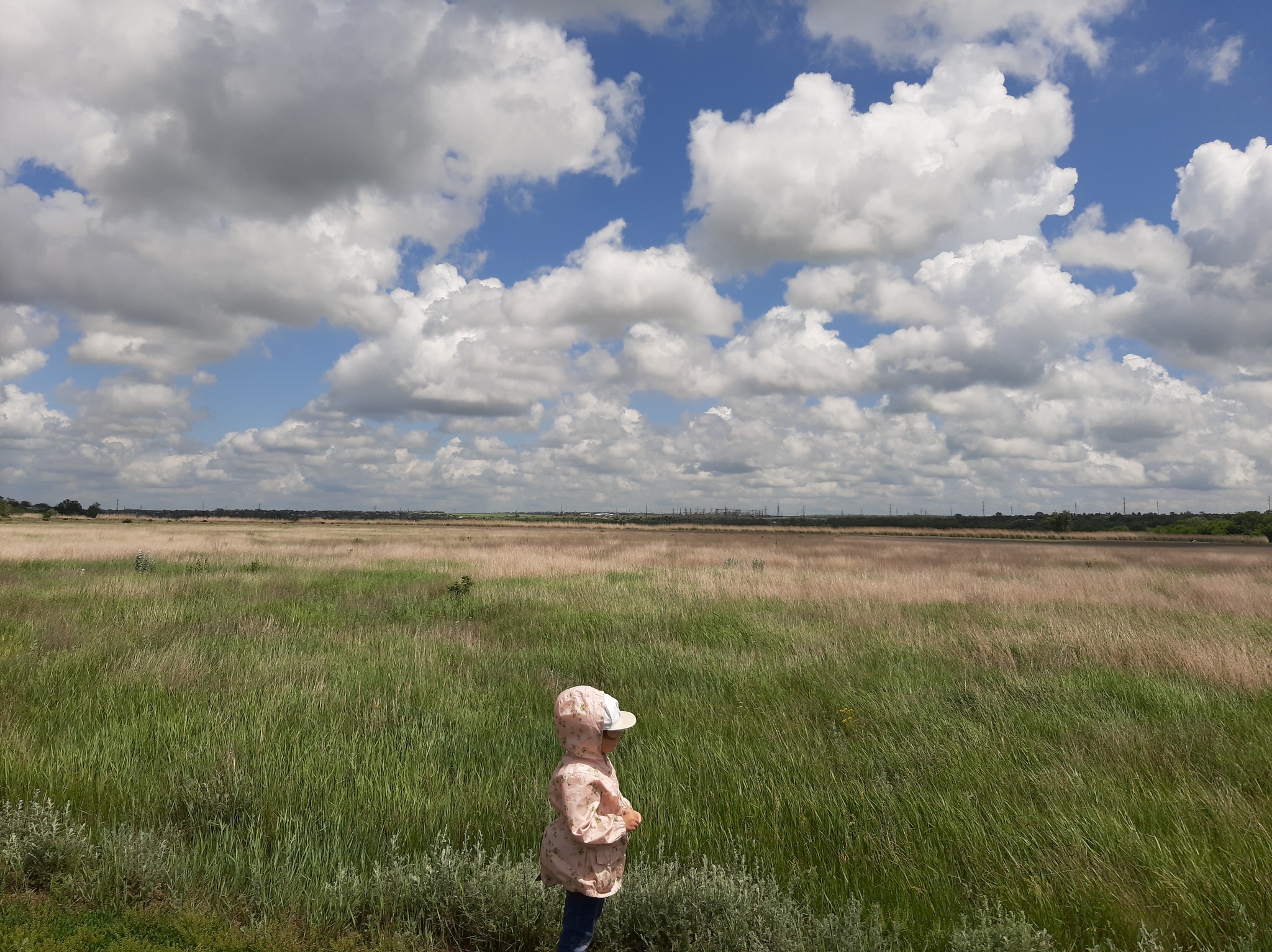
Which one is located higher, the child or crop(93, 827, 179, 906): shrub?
the child

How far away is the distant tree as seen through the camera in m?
99.1

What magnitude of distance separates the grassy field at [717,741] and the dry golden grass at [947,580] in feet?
0.56

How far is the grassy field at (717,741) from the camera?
4.39 m

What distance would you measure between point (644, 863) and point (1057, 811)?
10.8 feet

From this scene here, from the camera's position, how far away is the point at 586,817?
121 inches

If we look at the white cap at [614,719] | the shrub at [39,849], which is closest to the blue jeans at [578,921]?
the white cap at [614,719]

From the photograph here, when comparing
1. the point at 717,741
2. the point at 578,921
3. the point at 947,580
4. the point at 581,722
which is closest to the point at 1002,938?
the point at 578,921

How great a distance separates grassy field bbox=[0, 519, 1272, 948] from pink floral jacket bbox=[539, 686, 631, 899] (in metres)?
1.50

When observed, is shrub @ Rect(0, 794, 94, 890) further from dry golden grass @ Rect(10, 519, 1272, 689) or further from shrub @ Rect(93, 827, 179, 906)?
dry golden grass @ Rect(10, 519, 1272, 689)

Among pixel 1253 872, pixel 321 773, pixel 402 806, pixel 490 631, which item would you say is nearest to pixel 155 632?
pixel 490 631

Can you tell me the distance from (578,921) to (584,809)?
2.04 feet

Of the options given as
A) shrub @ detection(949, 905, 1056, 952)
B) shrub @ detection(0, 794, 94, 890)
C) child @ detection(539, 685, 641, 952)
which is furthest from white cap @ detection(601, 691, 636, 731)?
shrub @ detection(0, 794, 94, 890)

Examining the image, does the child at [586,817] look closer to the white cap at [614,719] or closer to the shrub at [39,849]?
the white cap at [614,719]

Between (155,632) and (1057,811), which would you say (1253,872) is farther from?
(155,632)
